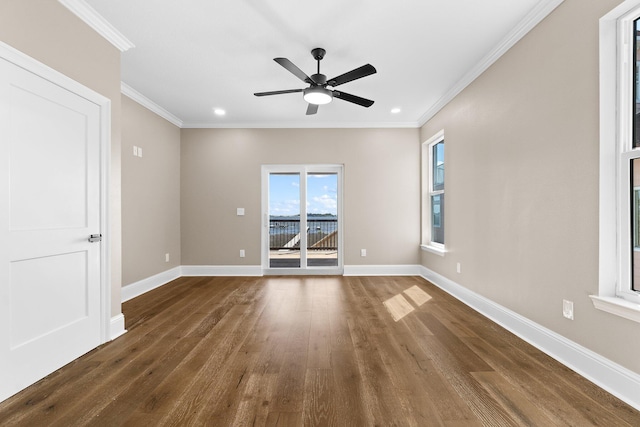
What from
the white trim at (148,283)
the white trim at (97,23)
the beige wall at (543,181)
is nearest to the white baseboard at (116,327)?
the white trim at (148,283)

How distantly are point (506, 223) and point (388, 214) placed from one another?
2525mm

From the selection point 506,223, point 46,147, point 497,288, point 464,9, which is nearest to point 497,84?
point 464,9

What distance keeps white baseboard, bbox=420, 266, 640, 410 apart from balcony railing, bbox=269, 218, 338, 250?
2764 mm

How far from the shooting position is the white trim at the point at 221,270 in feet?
17.4

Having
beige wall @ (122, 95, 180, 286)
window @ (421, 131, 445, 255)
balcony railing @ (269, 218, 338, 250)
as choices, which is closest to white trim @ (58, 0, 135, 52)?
beige wall @ (122, 95, 180, 286)

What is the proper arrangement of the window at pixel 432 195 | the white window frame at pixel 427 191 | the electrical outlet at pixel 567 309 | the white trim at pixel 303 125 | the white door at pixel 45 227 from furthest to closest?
the white trim at pixel 303 125 → the white window frame at pixel 427 191 → the window at pixel 432 195 → the electrical outlet at pixel 567 309 → the white door at pixel 45 227

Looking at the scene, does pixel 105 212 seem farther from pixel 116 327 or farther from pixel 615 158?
pixel 615 158

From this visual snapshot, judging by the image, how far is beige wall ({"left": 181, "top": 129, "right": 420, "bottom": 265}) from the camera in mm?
5328

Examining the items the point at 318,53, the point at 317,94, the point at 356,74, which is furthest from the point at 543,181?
the point at 318,53

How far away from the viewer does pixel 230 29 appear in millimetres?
2629

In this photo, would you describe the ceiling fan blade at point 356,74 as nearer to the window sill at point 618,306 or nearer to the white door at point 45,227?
the white door at point 45,227

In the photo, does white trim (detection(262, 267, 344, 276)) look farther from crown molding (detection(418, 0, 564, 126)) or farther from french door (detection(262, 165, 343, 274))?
crown molding (detection(418, 0, 564, 126))

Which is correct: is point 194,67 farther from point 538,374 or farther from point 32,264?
point 538,374

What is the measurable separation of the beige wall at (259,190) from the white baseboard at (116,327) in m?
2.59
